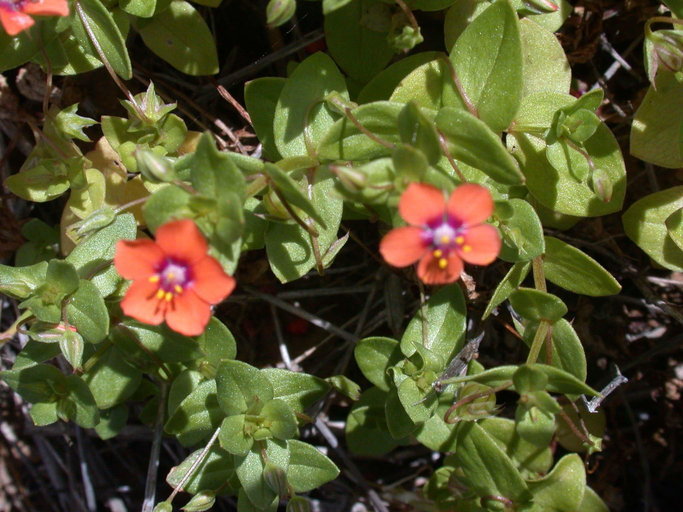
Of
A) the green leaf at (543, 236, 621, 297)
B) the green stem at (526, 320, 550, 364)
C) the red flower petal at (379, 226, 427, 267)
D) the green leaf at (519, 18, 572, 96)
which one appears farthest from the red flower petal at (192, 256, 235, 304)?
the green leaf at (519, 18, 572, 96)

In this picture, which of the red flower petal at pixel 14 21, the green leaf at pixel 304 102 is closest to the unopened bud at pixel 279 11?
the green leaf at pixel 304 102

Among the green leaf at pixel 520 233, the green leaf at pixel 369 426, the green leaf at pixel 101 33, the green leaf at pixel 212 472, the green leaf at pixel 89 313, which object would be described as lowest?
the green leaf at pixel 369 426

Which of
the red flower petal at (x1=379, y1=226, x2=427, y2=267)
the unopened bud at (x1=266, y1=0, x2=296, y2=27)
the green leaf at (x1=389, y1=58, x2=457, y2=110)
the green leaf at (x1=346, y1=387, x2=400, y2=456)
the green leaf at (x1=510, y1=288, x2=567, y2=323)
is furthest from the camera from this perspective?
the green leaf at (x1=346, y1=387, x2=400, y2=456)

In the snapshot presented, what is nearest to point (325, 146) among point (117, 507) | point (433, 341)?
point (433, 341)

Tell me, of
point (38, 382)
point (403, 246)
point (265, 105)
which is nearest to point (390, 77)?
point (265, 105)

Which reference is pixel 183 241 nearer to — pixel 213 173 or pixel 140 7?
pixel 213 173

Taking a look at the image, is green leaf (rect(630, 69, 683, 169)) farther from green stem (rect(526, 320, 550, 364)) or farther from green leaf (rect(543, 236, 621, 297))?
green stem (rect(526, 320, 550, 364))

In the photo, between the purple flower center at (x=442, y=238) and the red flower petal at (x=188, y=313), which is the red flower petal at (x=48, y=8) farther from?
the purple flower center at (x=442, y=238)
